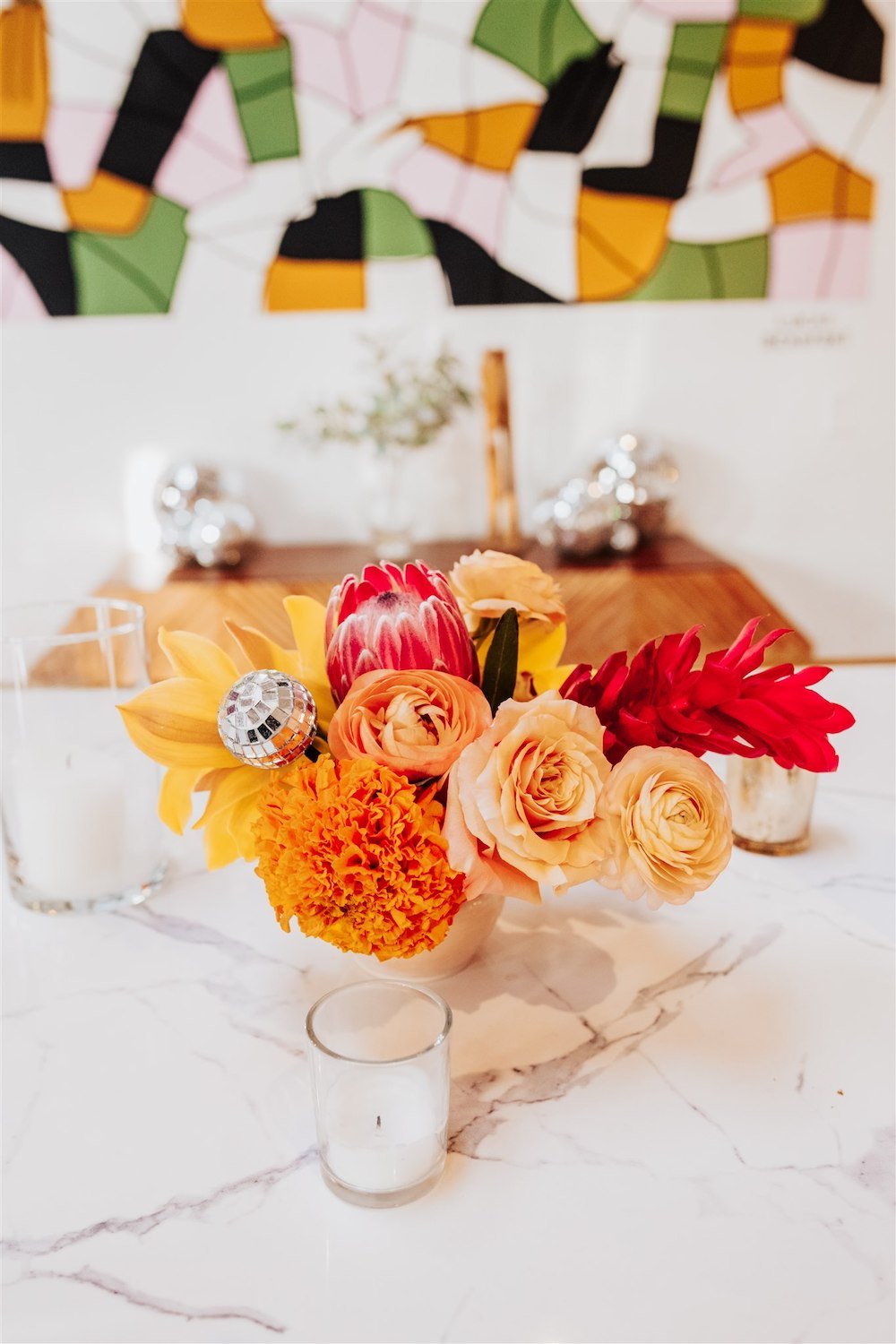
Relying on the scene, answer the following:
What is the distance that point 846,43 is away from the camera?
2258mm

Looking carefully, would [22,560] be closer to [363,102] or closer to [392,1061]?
[363,102]

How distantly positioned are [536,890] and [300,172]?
2120mm

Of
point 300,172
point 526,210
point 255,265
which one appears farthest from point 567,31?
point 255,265

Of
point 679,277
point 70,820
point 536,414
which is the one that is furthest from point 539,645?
point 679,277

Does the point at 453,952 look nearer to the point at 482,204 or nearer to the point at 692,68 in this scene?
the point at 482,204

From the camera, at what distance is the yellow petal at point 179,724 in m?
0.61

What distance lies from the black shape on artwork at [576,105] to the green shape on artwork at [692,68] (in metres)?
0.13

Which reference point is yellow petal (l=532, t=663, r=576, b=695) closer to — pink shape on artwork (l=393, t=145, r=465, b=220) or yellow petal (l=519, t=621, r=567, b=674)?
yellow petal (l=519, t=621, r=567, b=674)

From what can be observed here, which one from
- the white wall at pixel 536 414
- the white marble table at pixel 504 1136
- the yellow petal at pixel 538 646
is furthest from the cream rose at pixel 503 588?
the white wall at pixel 536 414

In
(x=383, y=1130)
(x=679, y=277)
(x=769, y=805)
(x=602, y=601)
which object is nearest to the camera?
(x=383, y=1130)

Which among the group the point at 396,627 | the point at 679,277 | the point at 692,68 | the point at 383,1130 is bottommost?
the point at 383,1130

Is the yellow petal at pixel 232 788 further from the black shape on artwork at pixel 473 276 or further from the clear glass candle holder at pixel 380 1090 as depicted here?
the black shape on artwork at pixel 473 276

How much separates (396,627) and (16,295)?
83.7 inches

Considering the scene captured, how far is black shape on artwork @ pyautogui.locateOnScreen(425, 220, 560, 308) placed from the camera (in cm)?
229
